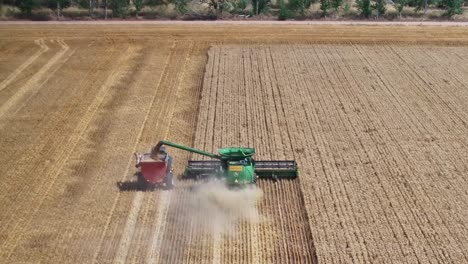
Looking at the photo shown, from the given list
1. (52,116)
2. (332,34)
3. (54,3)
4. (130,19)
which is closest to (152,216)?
(52,116)

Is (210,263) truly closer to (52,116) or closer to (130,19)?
(52,116)

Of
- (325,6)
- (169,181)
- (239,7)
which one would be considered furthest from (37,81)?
(325,6)

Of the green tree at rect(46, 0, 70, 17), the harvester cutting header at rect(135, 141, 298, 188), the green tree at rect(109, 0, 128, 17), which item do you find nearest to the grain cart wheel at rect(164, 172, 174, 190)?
the harvester cutting header at rect(135, 141, 298, 188)

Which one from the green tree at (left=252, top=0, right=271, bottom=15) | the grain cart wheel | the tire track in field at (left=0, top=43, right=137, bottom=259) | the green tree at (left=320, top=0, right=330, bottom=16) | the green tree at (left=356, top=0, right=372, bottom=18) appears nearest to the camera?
the tire track in field at (left=0, top=43, right=137, bottom=259)

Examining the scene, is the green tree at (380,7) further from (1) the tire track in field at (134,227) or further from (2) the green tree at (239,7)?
(1) the tire track in field at (134,227)

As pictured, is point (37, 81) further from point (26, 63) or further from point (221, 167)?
point (221, 167)

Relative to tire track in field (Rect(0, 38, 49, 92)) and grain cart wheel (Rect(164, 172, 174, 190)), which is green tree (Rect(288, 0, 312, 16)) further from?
grain cart wheel (Rect(164, 172, 174, 190))
